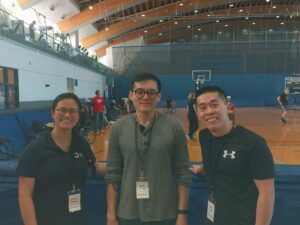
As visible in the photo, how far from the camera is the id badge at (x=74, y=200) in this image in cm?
195

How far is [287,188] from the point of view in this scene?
236 cm

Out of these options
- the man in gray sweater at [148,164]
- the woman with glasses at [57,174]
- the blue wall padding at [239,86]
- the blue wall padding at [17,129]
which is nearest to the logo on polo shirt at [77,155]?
the woman with glasses at [57,174]

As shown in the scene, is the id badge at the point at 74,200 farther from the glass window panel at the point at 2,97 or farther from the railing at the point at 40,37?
the railing at the point at 40,37

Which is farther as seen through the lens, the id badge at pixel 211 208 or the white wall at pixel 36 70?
the white wall at pixel 36 70

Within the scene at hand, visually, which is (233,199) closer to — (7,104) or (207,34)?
(7,104)

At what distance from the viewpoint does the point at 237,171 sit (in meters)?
1.74

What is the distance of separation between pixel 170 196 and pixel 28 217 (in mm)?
855

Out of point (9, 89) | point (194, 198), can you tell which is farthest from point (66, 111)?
point (9, 89)

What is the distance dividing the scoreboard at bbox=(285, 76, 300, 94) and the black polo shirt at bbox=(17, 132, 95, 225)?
92.0 ft

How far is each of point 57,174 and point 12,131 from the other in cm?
760

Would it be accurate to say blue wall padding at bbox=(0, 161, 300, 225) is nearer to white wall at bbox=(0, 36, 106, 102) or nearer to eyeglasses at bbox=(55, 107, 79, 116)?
eyeglasses at bbox=(55, 107, 79, 116)

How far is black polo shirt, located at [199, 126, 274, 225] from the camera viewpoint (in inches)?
65.8

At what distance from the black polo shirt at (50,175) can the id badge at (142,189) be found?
39 centimetres

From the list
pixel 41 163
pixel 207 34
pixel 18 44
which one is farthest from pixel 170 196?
pixel 207 34
